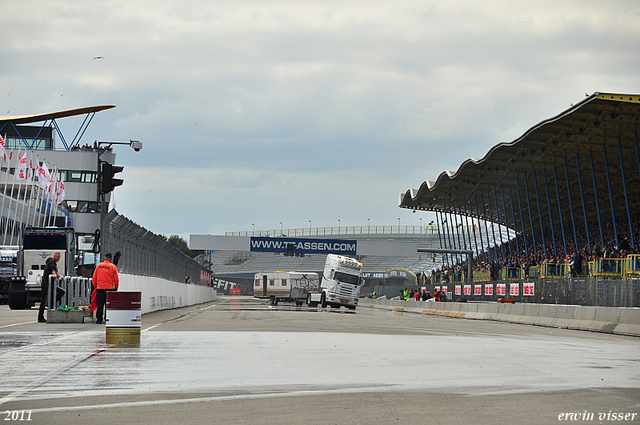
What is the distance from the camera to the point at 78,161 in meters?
91.5

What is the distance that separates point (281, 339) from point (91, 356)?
492 cm

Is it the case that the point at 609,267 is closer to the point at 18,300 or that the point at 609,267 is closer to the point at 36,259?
the point at 36,259

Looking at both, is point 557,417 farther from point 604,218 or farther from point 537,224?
point 537,224

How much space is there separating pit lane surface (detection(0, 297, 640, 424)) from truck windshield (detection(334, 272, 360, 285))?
36333 millimetres

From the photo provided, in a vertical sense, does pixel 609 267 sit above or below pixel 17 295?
above

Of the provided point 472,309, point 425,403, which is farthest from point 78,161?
point 425,403

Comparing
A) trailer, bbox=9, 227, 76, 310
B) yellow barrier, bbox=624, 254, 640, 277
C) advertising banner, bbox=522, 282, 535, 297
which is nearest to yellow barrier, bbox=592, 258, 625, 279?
yellow barrier, bbox=624, 254, 640, 277

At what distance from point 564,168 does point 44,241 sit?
120 feet

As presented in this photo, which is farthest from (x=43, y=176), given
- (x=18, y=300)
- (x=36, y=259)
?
(x=18, y=300)

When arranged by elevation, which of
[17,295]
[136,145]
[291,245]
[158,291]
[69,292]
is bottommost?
[69,292]

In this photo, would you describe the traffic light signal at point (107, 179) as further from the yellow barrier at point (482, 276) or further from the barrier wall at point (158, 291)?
the yellow barrier at point (482, 276)

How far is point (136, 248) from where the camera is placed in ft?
88.8

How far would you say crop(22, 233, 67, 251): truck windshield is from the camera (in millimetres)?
32031

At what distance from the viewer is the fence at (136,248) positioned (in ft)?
74.6
